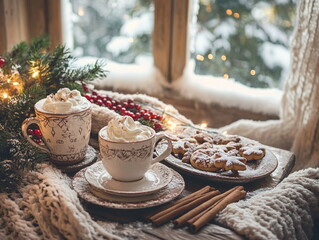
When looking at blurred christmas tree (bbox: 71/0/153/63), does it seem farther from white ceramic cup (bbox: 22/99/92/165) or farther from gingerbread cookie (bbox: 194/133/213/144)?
white ceramic cup (bbox: 22/99/92/165)

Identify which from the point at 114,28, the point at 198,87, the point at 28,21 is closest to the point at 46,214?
the point at 198,87

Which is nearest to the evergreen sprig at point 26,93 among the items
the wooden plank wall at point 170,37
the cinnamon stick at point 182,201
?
the cinnamon stick at point 182,201

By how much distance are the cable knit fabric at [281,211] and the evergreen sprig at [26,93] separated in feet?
1.66

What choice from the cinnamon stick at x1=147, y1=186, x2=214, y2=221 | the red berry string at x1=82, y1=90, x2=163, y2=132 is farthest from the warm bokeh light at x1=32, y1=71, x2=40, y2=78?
the cinnamon stick at x1=147, y1=186, x2=214, y2=221

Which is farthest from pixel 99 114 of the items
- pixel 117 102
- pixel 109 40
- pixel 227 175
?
pixel 109 40

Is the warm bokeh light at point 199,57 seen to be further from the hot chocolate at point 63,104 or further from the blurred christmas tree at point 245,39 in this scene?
the hot chocolate at point 63,104

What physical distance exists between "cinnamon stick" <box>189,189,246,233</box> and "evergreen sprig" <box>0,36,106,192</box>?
0.43 metres

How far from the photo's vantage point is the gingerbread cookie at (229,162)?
1.06m

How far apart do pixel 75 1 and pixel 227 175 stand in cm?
182

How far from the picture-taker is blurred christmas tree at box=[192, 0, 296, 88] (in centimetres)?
211

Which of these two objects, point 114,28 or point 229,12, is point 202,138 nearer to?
point 229,12

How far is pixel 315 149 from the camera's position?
1.66 meters

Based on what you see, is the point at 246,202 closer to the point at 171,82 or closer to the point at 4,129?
the point at 4,129

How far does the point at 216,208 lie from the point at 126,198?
8.1 inches
